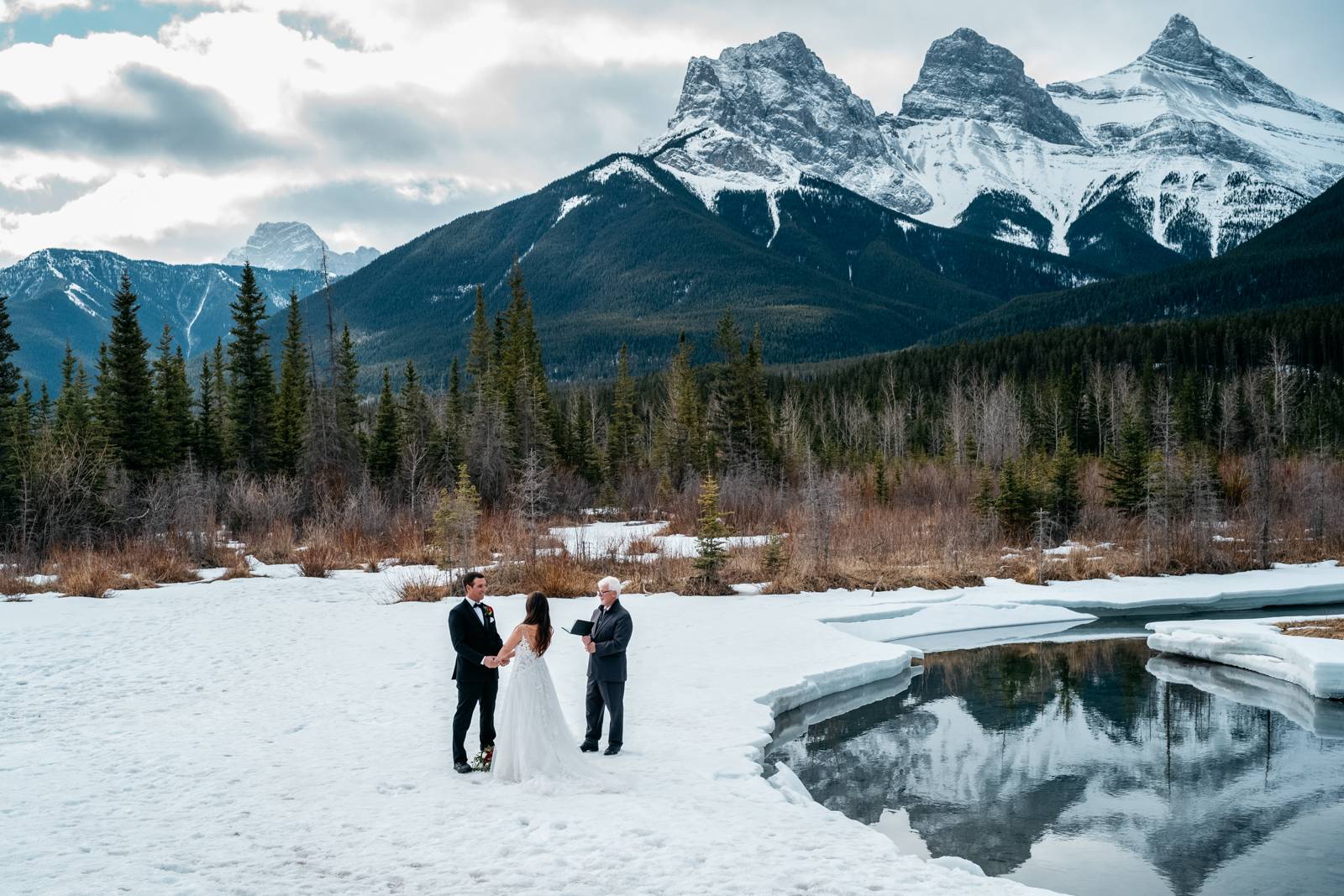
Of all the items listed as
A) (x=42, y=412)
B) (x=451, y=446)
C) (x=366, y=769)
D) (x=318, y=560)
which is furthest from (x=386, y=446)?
(x=366, y=769)

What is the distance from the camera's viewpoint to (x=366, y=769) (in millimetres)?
8258

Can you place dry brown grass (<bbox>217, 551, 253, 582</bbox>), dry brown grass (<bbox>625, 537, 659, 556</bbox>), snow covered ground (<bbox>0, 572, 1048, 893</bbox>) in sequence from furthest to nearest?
dry brown grass (<bbox>625, 537, 659, 556</bbox>) < dry brown grass (<bbox>217, 551, 253, 582</bbox>) < snow covered ground (<bbox>0, 572, 1048, 893</bbox>)

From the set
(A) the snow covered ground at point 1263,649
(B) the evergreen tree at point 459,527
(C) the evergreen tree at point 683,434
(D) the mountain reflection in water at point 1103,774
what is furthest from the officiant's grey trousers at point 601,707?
(C) the evergreen tree at point 683,434

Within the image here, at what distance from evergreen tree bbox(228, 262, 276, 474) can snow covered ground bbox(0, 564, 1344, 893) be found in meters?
28.8

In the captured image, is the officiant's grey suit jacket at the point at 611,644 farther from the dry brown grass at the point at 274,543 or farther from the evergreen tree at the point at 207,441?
the evergreen tree at the point at 207,441

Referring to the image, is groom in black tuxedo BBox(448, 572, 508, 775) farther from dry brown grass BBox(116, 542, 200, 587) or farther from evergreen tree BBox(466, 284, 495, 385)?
evergreen tree BBox(466, 284, 495, 385)

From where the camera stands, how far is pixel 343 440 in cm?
3778

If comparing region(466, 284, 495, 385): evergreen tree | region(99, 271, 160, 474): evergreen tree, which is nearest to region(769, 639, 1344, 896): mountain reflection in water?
region(99, 271, 160, 474): evergreen tree

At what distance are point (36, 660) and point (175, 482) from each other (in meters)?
20.8

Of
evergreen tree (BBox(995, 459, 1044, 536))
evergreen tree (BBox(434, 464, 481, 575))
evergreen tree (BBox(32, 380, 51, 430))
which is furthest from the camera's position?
evergreen tree (BBox(32, 380, 51, 430))

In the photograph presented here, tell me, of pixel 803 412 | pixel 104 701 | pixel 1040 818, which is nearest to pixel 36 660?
pixel 104 701

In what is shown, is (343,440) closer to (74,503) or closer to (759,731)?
(74,503)

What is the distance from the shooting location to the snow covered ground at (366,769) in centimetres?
614

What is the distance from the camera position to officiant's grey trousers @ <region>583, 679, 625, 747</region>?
899 cm
